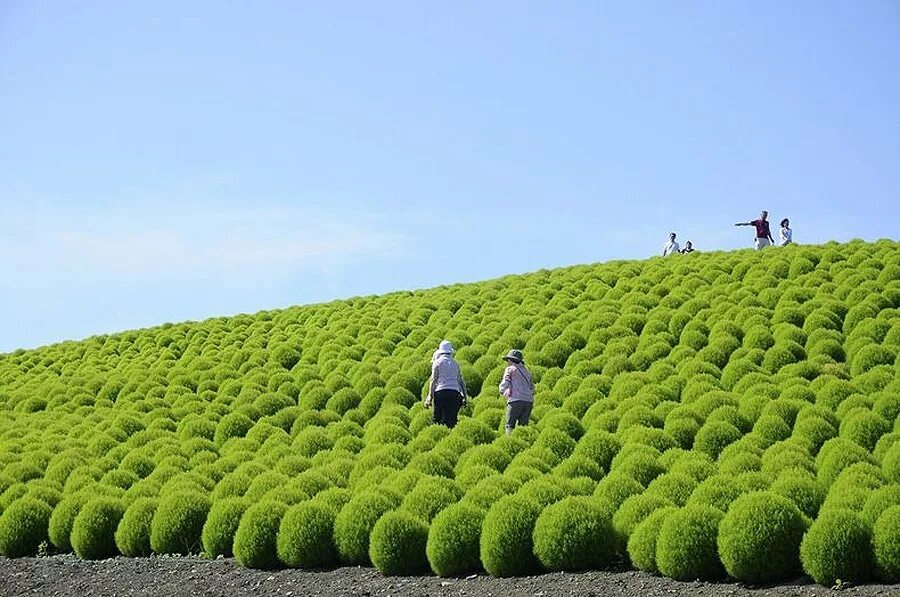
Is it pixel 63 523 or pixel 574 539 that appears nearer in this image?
pixel 574 539

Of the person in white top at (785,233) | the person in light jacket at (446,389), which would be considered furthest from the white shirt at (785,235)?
the person in light jacket at (446,389)

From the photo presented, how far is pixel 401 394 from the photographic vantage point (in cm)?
2077

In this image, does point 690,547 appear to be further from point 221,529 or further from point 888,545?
point 221,529

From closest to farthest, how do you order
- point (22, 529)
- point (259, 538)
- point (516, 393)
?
point (259, 538) → point (22, 529) → point (516, 393)

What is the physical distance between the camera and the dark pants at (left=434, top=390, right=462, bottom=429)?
56.9 ft

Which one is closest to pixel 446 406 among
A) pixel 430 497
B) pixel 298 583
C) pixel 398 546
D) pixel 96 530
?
pixel 430 497

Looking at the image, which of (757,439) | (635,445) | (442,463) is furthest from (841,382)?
(442,463)

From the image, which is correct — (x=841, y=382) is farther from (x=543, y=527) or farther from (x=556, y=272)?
(x=556, y=272)

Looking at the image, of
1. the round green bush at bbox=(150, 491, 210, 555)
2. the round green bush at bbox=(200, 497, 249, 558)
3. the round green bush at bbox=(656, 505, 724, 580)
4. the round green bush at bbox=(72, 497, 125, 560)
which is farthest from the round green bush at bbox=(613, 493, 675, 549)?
the round green bush at bbox=(72, 497, 125, 560)

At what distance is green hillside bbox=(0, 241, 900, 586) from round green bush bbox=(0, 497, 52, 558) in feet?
0.10

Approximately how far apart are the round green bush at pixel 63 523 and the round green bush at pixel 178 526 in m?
1.51

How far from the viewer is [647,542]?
1040cm

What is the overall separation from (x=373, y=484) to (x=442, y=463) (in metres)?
1.33

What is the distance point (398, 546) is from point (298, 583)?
114cm
